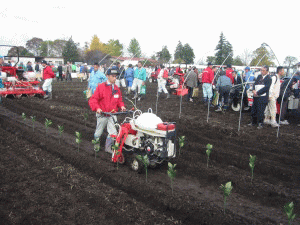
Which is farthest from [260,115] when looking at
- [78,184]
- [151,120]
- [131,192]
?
[78,184]

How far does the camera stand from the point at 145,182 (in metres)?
4.72

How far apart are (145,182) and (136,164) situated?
571 millimetres

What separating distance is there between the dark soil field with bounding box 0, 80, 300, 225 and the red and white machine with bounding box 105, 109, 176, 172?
0.26m

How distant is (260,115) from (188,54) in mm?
50990

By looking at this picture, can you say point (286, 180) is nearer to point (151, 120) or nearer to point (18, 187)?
point (151, 120)

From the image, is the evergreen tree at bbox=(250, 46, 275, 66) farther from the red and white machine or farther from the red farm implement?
the red farm implement

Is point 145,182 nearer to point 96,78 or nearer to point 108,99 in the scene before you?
point 108,99

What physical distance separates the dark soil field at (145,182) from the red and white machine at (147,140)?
0.26m

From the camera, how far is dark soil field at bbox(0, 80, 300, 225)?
12.3ft

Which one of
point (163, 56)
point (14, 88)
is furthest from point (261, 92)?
point (163, 56)

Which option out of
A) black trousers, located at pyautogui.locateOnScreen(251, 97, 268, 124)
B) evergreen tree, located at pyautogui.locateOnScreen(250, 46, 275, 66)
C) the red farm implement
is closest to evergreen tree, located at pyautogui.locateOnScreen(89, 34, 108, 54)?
evergreen tree, located at pyautogui.locateOnScreen(250, 46, 275, 66)

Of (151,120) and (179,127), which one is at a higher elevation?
(151,120)

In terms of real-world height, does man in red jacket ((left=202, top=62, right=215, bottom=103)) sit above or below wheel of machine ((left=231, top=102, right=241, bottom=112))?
above

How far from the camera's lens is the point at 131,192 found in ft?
14.7
